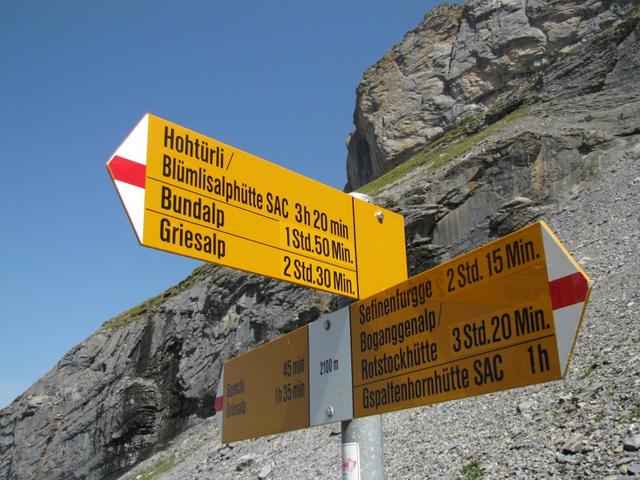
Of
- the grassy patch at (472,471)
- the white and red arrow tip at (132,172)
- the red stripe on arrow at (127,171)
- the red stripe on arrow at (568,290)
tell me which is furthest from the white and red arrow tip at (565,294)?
the grassy patch at (472,471)

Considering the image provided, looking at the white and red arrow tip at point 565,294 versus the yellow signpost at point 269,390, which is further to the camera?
the yellow signpost at point 269,390

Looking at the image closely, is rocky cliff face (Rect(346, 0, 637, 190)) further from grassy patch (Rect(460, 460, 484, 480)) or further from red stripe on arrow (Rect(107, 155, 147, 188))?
red stripe on arrow (Rect(107, 155, 147, 188))

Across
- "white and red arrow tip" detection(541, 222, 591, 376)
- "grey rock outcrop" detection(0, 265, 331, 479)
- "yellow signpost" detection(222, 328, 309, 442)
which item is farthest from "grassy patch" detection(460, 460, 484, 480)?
"grey rock outcrop" detection(0, 265, 331, 479)

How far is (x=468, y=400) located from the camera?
46.7 feet

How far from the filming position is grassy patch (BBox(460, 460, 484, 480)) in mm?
10386

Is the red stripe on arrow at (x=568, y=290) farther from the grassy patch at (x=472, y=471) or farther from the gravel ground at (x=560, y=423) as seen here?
the grassy patch at (x=472, y=471)

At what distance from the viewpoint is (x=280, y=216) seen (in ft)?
15.6

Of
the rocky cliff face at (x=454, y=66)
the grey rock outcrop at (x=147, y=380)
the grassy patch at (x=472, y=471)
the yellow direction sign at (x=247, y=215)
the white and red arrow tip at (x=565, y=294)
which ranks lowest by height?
the grassy patch at (x=472, y=471)

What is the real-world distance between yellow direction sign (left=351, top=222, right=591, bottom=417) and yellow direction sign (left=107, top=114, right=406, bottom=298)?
0.60 metres

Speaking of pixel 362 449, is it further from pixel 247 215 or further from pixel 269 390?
pixel 247 215

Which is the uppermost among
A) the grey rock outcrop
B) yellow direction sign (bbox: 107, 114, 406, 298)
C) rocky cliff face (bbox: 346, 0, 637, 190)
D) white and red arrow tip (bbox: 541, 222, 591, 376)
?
rocky cliff face (bbox: 346, 0, 637, 190)

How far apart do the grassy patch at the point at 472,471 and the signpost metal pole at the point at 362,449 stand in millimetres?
6784

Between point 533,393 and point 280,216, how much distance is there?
9800mm

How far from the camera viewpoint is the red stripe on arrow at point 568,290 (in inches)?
116
